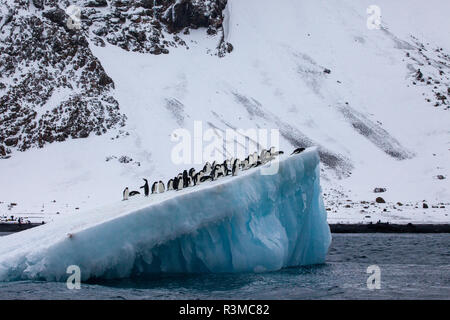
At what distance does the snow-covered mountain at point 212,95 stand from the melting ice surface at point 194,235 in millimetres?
24988

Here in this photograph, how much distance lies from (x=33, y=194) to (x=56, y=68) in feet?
58.2

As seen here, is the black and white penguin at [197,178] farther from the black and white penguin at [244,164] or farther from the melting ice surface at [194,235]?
the melting ice surface at [194,235]

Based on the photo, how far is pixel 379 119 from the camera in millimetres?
66938

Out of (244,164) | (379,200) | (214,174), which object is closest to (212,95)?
(379,200)

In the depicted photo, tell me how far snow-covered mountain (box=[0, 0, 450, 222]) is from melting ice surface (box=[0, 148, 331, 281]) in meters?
25.0

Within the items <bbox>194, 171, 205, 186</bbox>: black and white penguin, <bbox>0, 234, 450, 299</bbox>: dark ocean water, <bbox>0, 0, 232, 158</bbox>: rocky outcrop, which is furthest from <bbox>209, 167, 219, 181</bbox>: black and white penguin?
<bbox>0, 0, 232, 158</bbox>: rocky outcrop

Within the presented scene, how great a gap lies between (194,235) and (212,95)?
50835 mm

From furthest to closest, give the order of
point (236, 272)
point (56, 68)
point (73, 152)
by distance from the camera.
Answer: point (56, 68) → point (73, 152) → point (236, 272)

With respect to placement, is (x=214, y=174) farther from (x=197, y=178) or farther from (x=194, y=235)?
(x=194, y=235)

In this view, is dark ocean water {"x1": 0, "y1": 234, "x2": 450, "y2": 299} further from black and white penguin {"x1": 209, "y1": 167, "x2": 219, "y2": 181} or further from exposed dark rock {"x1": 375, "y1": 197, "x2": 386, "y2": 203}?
exposed dark rock {"x1": 375, "y1": 197, "x2": 386, "y2": 203}

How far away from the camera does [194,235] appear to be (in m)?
14.6

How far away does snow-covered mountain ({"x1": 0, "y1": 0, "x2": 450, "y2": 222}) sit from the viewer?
50.1m
